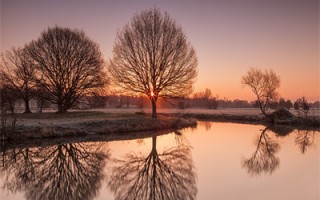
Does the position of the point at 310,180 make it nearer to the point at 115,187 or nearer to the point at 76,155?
the point at 115,187

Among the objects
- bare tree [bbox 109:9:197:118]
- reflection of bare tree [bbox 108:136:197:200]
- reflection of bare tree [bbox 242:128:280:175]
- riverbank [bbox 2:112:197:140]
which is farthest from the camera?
bare tree [bbox 109:9:197:118]

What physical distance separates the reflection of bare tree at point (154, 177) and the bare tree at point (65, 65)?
27.0 metres

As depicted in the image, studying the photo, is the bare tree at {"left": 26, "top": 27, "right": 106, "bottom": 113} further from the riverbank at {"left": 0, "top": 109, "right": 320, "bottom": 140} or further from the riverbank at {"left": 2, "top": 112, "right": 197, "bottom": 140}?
the riverbank at {"left": 2, "top": 112, "right": 197, "bottom": 140}

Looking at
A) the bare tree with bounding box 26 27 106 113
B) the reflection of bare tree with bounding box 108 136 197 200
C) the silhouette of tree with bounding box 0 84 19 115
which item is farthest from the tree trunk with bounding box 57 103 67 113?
the reflection of bare tree with bounding box 108 136 197 200

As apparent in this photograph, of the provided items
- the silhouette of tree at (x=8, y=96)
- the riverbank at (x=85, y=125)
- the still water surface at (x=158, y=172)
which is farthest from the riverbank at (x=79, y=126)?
the silhouette of tree at (x=8, y=96)

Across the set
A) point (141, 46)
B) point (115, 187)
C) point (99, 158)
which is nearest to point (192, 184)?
point (115, 187)

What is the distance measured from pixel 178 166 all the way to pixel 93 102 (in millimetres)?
32314

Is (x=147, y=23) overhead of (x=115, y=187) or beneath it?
overhead

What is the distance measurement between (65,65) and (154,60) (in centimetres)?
1369

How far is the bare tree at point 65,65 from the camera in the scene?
3903 centimetres

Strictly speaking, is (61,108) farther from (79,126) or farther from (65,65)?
(79,126)

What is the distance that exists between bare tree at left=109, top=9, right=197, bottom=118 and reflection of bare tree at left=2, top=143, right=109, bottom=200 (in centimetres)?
1873

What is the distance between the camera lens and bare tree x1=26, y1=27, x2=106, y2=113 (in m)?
39.0

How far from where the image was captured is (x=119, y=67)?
35.9m
